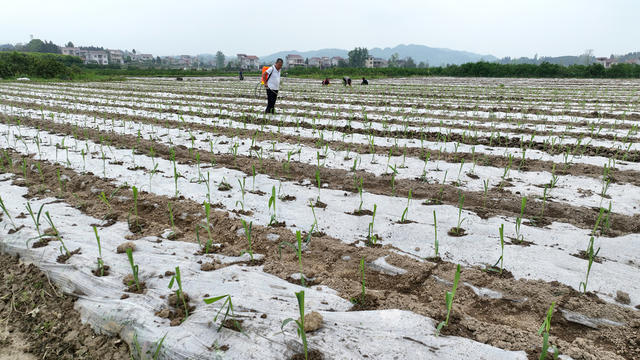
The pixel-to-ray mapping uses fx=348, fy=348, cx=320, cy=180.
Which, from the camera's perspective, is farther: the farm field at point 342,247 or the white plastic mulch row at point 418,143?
the white plastic mulch row at point 418,143

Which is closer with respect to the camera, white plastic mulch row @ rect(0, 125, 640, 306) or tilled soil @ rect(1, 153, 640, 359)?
tilled soil @ rect(1, 153, 640, 359)

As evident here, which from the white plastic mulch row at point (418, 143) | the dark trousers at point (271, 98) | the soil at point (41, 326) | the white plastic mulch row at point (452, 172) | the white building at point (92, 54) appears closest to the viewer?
the soil at point (41, 326)

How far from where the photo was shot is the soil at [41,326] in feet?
5.52

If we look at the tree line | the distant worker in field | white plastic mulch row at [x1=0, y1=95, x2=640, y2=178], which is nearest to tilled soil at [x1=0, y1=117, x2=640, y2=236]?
white plastic mulch row at [x1=0, y1=95, x2=640, y2=178]

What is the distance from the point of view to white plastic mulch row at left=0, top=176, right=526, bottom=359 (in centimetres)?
147

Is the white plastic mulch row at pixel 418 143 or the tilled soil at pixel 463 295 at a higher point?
the white plastic mulch row at pixel 418 143

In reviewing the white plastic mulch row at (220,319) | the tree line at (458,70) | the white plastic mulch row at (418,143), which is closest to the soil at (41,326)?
the white plastic mulch row at (220,319)

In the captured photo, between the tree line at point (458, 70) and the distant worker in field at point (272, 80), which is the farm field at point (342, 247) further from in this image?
the tree line at point (458, 70)

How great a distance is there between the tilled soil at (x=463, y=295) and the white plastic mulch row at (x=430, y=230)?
0.48 ft

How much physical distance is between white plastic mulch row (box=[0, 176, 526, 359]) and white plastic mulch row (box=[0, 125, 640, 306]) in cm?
80

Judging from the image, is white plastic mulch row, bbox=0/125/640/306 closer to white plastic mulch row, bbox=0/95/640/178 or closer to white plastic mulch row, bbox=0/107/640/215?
white plastic mulch row, bbox=0/107/640/215

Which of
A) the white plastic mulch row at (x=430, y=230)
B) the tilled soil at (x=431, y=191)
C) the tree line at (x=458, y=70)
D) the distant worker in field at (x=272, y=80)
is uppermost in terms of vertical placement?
the tree line at (x=458, y=70)

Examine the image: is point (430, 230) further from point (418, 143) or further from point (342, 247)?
point (418, 143)

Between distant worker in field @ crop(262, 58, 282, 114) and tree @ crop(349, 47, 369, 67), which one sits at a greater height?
tree @ crop(349, 47, 369, 67)
